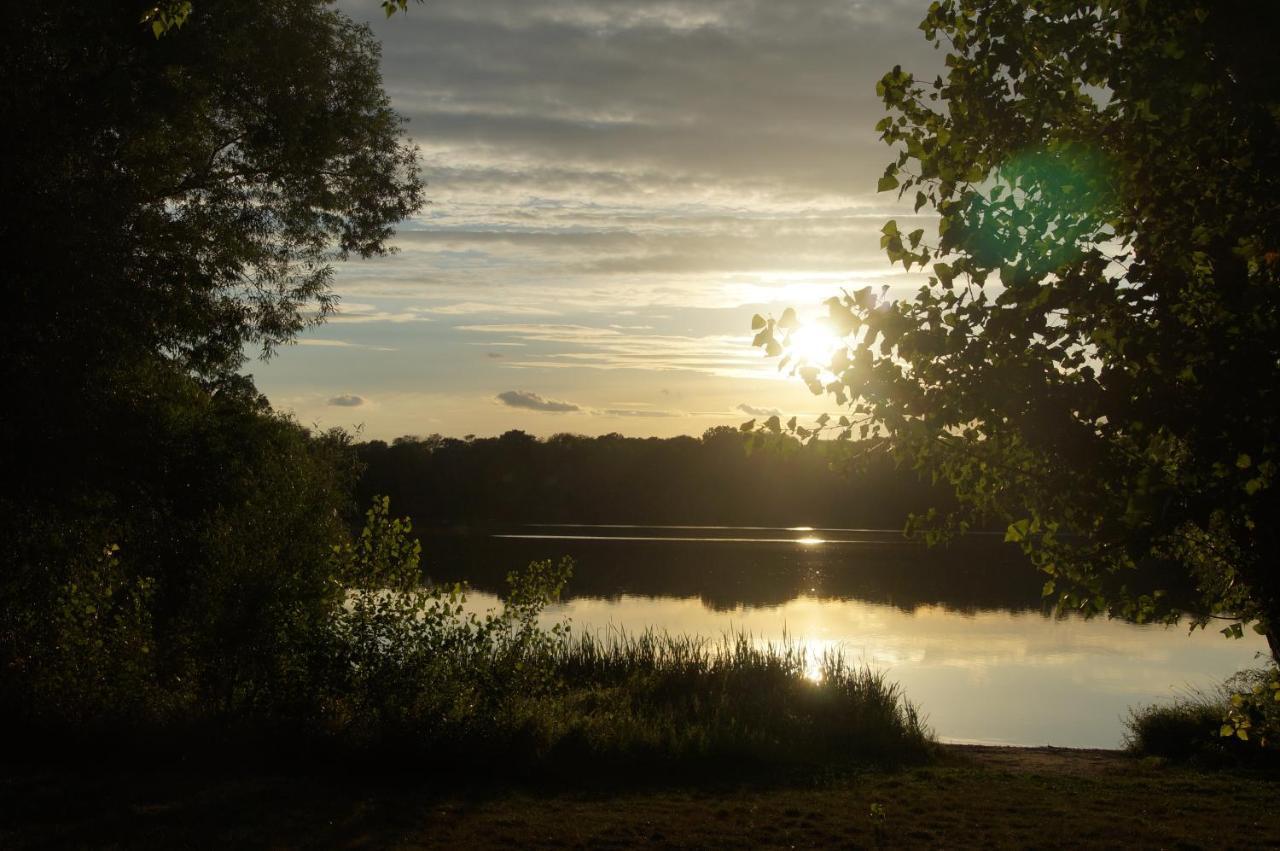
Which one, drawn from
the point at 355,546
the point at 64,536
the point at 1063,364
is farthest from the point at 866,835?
the point at 64,536

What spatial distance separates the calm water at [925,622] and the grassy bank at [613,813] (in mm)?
7653

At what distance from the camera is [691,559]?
50.0 m

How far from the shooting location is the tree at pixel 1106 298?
4562mm

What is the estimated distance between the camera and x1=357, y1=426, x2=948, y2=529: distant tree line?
3349 inches

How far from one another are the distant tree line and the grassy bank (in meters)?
Result: 70.5

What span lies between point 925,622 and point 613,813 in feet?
76.8

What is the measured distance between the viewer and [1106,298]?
5.00 m

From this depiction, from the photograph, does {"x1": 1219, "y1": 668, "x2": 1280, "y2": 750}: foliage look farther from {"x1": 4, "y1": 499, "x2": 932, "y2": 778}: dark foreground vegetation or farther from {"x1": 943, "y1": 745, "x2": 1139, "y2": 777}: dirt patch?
{"x1": 4, "y1": 499, "x2": 932, "y2": 778}: dark foreground vegetation

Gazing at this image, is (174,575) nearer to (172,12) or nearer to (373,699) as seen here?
(373,699)

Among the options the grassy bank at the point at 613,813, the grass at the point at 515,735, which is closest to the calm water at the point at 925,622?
the grass at the point at 515,735

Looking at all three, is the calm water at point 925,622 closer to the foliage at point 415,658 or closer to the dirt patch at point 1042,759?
the dirt patch at point 1042,759

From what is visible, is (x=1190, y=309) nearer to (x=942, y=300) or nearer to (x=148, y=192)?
(x=942, y=300)

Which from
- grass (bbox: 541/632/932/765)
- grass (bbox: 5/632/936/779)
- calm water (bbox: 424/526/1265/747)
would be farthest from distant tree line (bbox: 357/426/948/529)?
grass (bbox: 5/632/936/779)

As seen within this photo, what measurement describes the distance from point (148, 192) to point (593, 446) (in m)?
85.8
